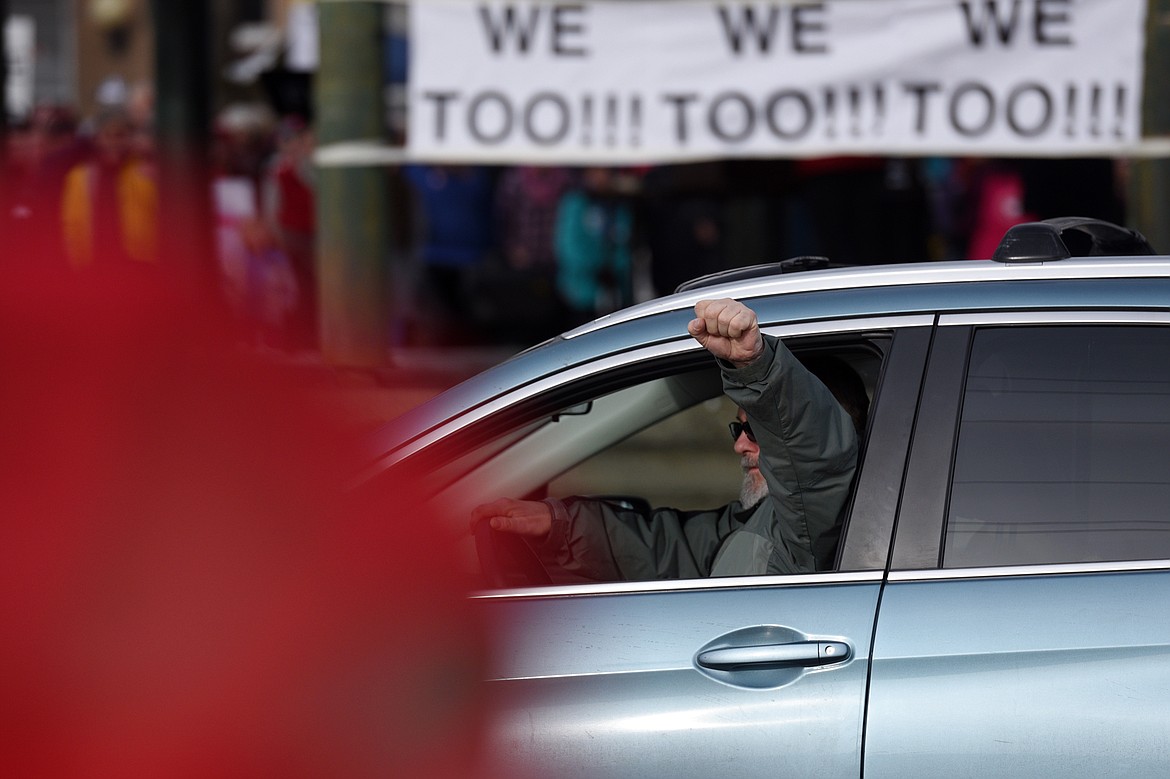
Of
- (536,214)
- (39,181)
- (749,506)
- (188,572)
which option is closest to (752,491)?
(749,506)

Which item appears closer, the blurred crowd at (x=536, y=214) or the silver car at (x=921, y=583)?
the silver car at (x=921, y=583)

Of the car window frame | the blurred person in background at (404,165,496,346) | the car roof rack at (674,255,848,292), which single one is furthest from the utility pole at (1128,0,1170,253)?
the blurred person in background at (404,165,496,346)

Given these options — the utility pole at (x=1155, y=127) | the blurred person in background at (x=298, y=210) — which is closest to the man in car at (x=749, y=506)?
the utility pole at (x=1155, y=127)

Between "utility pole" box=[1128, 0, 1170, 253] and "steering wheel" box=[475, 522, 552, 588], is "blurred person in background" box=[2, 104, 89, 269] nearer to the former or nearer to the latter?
"steering wheel" box=[475, 522, 552, 588]

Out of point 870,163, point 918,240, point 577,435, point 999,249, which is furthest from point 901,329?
point 918,240

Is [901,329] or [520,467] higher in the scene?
[901,329]

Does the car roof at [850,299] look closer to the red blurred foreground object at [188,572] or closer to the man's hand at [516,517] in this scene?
the man's hand at [516,517]

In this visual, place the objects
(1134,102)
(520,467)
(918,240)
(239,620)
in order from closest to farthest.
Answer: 1. (239,620)
2. (520,467)
3. (1134,102)
4. (918,240)

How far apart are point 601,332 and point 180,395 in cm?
90

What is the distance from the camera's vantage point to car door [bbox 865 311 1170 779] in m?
2.42

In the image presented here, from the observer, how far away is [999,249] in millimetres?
2773

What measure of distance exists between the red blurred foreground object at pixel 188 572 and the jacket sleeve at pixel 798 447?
595mm

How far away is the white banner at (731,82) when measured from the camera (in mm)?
5938

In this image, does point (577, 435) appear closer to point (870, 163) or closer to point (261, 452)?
point (261, 452)
